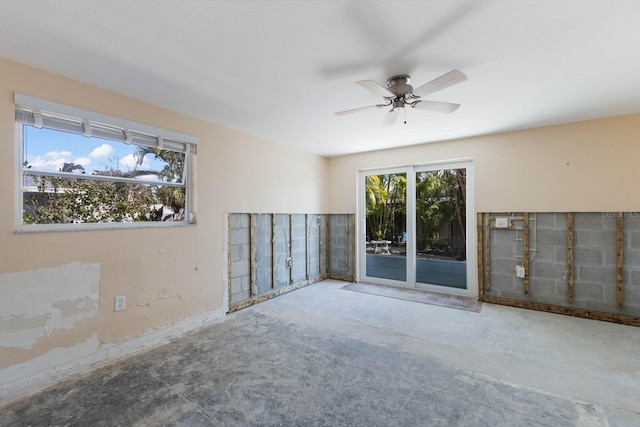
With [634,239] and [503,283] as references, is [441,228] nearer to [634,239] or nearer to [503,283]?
[503,283]

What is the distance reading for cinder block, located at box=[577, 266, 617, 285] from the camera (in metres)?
3.53

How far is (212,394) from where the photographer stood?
2.13 m

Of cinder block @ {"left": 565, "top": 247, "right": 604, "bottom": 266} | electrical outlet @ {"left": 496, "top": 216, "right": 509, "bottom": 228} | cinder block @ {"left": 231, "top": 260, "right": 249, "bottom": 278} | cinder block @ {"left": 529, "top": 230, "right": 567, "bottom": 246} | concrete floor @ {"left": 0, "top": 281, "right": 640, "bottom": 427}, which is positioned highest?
electrical outlet @ {"left": 496, "top": 216, "right": 509, "bottom": 228}

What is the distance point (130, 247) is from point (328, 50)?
2580mm

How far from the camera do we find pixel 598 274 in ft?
11.8

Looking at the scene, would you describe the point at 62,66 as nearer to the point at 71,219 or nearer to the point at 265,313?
the point at 71,219

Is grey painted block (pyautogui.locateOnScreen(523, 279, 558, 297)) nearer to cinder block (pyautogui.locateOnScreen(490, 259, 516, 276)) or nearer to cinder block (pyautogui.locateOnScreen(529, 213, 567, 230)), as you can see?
cinder block (pyautogui.locateOnScreen(490, 259, 516, 276))

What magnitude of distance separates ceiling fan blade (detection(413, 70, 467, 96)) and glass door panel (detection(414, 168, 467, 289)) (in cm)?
275

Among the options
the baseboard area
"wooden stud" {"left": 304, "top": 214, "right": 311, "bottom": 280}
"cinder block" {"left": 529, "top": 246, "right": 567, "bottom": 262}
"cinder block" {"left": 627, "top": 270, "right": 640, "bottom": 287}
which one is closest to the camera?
the baseboard area

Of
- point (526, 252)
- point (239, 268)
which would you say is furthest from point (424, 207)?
point (239, 268)

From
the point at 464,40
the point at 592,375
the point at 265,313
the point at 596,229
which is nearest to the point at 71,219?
the point at 265,313

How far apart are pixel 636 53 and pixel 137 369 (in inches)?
185

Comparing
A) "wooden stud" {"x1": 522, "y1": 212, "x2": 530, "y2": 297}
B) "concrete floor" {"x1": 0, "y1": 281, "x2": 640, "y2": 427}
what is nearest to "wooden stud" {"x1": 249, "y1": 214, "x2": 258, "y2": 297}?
"concrete floor" {"x1": 0, "y1": 281, "x2": 640, "y2": 427}

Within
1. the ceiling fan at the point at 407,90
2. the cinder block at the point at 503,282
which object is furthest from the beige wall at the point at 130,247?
the cinder block at the point at 503,282
